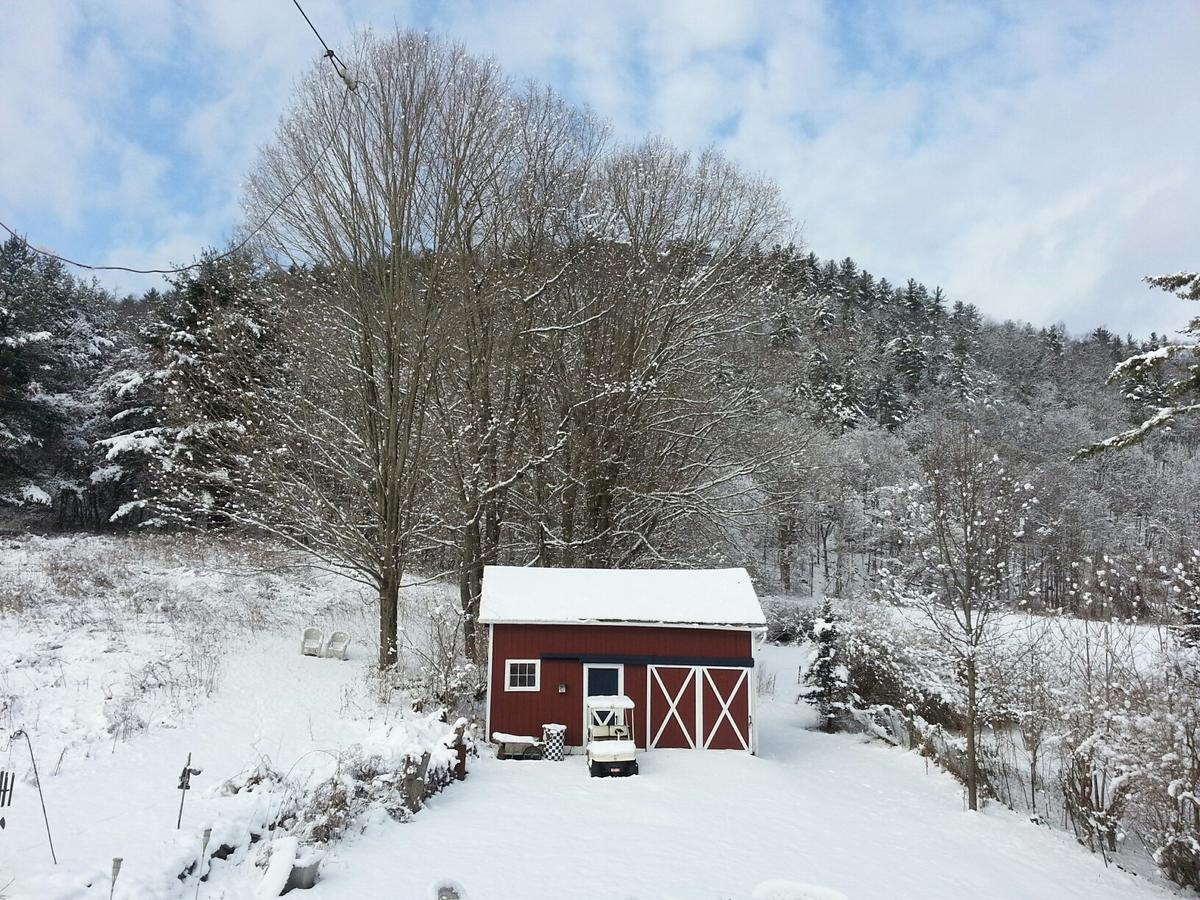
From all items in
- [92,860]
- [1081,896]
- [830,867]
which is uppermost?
[92,860]

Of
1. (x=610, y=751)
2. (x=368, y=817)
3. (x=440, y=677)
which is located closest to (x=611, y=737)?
(x=610, y=751)

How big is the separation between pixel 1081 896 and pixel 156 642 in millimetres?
14647

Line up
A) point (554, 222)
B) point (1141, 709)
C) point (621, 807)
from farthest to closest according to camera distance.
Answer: point (554, 222) → point (1141, 709) → point (621, 807)

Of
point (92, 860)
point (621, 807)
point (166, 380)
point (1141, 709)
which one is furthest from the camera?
point (166, 380)

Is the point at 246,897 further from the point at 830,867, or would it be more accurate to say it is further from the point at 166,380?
the point at 166,380

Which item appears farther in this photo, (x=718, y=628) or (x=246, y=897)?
(x=718, y=628)

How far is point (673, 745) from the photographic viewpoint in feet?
45.3

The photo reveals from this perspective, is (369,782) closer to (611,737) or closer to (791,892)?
(791,892)

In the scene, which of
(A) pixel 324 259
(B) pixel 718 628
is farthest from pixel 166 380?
(B) pixel 718 628

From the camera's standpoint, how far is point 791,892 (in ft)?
20.8

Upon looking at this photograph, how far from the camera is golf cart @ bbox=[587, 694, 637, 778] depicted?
11.1 m

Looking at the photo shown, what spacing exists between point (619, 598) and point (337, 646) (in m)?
6.18

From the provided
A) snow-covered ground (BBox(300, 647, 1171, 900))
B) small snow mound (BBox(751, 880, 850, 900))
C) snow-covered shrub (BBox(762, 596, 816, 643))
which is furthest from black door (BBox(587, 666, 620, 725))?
snow-covered shrub (BBox(762, 596, 816, 643))

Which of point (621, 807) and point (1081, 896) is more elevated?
point (621, 807)
